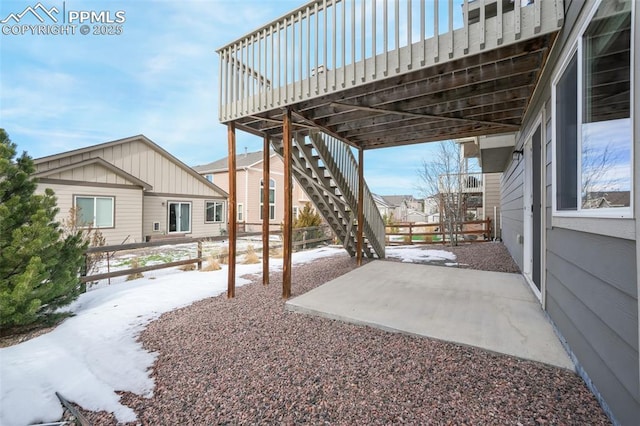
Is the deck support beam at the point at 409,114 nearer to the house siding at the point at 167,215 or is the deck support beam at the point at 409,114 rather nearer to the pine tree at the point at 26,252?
the pine tree at the point at 26,252

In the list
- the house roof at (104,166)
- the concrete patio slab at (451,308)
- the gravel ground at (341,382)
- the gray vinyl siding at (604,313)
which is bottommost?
the gravel ground at (341,382)

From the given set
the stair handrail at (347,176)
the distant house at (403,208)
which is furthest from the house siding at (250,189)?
the stair handrail at (347,176)

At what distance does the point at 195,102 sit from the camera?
12.9 metres

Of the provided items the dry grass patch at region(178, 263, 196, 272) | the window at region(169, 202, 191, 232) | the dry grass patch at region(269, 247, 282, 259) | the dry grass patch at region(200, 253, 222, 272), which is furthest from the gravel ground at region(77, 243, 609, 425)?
the window at region(169, 202, 191, 232)

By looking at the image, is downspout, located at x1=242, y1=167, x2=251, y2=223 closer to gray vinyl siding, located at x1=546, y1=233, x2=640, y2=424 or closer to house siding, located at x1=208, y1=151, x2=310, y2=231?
house siding, located at x1=208, y1=151, x2=310, y2=231

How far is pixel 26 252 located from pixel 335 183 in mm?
4454

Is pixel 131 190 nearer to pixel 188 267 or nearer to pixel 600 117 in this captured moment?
pixel 188 267

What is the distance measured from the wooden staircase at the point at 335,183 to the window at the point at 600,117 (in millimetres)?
3681

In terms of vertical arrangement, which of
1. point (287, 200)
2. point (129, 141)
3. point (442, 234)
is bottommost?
point (442, 234)

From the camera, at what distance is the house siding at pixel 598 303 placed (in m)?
1.17

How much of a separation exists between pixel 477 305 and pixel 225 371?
8.83ft

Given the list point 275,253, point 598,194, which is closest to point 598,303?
point 598,194

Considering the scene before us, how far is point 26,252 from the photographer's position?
9.33 ft

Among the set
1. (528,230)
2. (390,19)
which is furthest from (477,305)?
(390,19)
